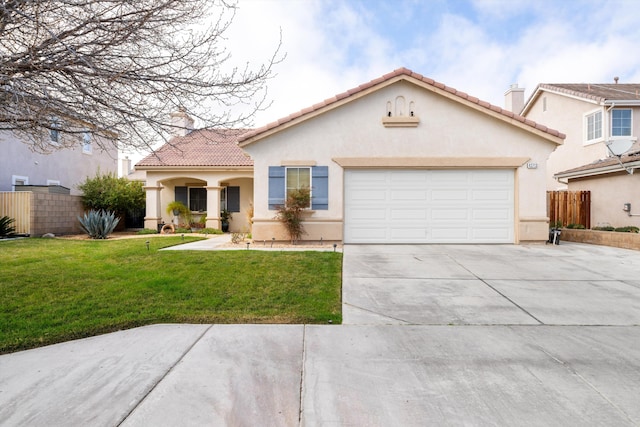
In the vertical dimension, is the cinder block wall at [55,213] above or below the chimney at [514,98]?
below

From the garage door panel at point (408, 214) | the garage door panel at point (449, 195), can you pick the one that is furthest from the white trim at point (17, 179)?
the garage door panel at point (449, 195)

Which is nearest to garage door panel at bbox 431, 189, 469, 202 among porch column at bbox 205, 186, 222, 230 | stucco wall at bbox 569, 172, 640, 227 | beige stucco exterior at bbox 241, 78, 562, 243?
beige stucco exterior at bbox 241, 78, 562, 243

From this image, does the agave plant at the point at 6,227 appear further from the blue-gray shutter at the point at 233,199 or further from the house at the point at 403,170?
the house at the point at 403,170

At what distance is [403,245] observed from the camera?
10758 mm

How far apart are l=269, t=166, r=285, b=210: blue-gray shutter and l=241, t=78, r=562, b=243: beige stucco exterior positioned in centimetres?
18

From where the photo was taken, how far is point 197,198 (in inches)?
692

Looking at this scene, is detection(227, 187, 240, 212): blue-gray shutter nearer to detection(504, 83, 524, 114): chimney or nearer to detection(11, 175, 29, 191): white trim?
detection(11, 175, 29, 191): white trim

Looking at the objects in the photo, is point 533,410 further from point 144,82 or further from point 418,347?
point 144,82

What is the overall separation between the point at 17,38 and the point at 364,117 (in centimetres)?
828

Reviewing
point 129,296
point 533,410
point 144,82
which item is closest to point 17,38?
point 144,82

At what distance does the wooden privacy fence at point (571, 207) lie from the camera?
13.3 m

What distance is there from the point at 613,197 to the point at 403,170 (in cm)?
798

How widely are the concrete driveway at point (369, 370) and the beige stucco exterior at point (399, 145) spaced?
5647mm

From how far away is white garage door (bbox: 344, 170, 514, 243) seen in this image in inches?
431
